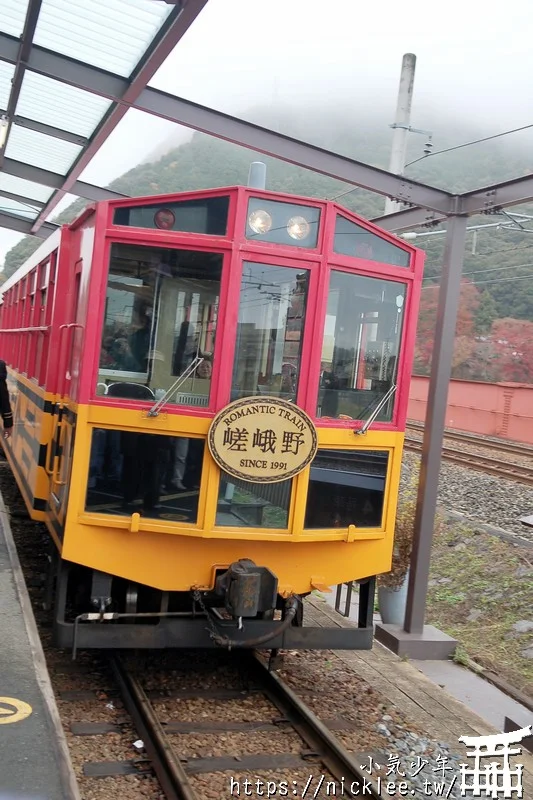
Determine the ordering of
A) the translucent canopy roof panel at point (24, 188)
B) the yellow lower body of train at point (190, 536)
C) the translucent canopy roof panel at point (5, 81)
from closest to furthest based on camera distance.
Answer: the yellow lower body of train at point (190, 536), the translucent canopy roof panel at point (5, 81), the translucent canopy roof panel at point (24, 188)

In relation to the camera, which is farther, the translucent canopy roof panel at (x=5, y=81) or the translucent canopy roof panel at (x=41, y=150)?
the translucent canopy roof panel at (x=41, y=150)

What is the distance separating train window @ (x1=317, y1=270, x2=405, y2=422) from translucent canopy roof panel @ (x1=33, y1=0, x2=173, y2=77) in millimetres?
2780

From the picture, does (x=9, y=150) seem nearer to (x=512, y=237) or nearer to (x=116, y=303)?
(x=116, y=303)

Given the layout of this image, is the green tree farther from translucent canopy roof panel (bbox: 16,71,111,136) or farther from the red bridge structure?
translucent canopy roof panel (bbox: 16,71,111,136)

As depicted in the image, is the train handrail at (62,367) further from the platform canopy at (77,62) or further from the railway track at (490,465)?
the railway track at (490,465)

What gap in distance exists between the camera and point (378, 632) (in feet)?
24.8

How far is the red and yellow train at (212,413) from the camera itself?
16.0ft

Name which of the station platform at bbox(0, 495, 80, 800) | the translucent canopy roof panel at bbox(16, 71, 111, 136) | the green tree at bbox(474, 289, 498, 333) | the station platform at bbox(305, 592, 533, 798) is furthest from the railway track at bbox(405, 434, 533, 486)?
the green tree at bbox(474, 289, 498, 333)

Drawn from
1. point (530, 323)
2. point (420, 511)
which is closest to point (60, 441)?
point (420, 511)

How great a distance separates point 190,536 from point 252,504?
42 cm

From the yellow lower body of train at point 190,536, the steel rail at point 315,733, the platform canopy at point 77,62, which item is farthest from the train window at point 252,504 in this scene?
the platform canopy at point 77,62

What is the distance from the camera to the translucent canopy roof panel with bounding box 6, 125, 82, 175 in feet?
Result: 34.2

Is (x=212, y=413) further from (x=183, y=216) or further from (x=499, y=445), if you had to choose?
(x=499, y=445)

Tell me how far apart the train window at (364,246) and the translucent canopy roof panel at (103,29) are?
243cm
